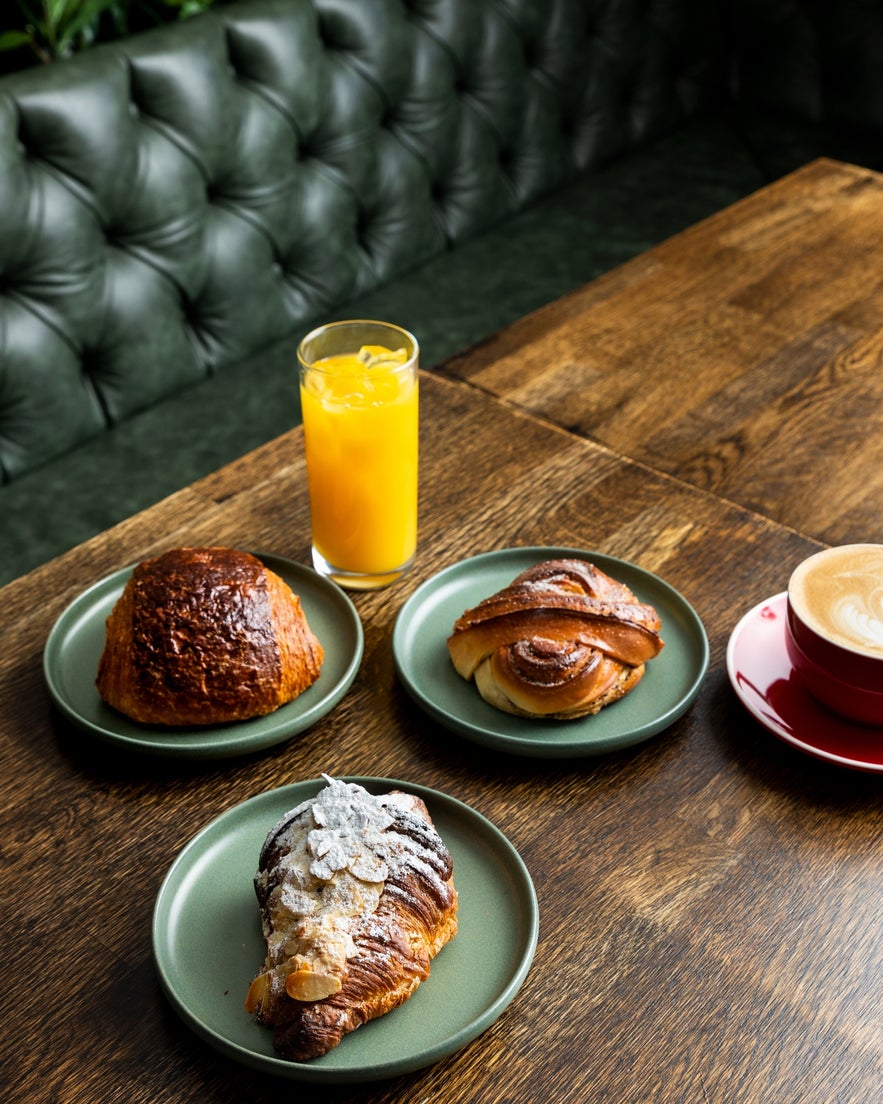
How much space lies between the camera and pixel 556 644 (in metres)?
0.94

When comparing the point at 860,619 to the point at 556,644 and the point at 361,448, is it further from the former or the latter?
the point at 361,448

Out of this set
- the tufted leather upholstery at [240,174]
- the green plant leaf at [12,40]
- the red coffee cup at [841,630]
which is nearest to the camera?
the red coffee cup at [841,630]

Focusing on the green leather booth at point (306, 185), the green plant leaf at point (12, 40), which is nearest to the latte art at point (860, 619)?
the green leather booth at point (306, 185)

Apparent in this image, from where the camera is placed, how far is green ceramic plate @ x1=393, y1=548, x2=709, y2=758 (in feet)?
3.03

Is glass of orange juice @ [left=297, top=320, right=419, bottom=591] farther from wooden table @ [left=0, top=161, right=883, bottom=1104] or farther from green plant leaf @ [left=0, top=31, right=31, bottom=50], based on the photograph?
green plant leaf @ [left=0, top=31, right=31, bottom=50]

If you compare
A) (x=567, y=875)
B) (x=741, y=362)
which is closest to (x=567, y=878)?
(x=567, y=875)

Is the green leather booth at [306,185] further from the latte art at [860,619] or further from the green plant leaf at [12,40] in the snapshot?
the latte art at [860,619]

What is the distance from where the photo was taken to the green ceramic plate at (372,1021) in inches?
27.7

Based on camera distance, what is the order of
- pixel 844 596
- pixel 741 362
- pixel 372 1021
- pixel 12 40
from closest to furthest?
pixel 372 1021 → pixel 844 596 → pixel 741 362 → pixel 12 40

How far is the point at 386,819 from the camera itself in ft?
2.57

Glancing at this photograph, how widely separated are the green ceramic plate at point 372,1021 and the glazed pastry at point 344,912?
0.01m

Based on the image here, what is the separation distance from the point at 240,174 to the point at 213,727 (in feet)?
4.47

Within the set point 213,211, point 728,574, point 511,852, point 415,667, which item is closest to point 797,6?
point 213,211

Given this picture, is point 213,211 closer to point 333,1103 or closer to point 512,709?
point 512,709
